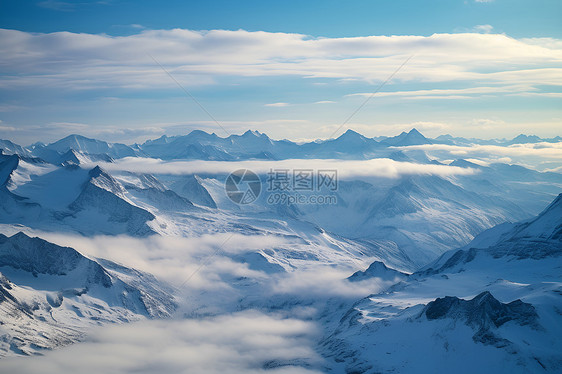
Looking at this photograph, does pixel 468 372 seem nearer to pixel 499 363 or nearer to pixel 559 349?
pixel 499 363

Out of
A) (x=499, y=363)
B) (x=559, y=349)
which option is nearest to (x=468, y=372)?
(x=499, y=363)

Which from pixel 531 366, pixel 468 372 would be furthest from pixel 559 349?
pixel 468 372

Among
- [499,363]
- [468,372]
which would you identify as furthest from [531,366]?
[468,372]

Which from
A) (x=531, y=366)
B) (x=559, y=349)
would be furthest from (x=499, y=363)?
(x=559, y=349)

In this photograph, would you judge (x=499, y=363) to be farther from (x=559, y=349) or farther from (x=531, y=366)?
(x=559, y=349)

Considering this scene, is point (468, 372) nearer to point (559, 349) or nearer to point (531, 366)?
point (531, 366)
